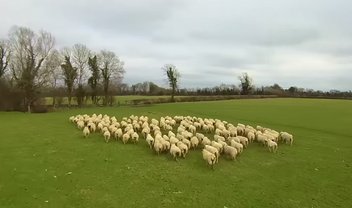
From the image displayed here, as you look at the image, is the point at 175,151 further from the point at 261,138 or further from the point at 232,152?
the point at 261,138

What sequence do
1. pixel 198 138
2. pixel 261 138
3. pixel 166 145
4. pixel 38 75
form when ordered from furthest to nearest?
pixel 38 75 < pixel 261 138 < pixel 198 138 < pixel 166 145

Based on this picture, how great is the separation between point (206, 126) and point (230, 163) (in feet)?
33.0

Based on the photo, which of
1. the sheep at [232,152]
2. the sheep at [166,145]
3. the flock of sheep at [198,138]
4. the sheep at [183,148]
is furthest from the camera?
the sheep at [166,145]

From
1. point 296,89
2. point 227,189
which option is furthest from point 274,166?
point 296,89

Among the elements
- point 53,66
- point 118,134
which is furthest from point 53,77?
point 118,134

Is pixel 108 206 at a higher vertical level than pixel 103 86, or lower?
lower

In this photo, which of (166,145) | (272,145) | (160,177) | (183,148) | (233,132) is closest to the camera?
(160,177)

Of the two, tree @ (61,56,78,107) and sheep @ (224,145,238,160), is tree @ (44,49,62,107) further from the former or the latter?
sheep @ (224,145,238,160)

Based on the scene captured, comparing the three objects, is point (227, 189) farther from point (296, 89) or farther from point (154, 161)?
point (296, 89)

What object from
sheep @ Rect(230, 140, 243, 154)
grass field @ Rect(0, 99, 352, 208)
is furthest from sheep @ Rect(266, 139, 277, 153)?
sheep @ Rect(230, 140, 243, 154)

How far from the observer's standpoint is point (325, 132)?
32312 mm

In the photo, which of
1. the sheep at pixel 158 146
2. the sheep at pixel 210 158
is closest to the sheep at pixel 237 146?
the sheep at pixel 210 158

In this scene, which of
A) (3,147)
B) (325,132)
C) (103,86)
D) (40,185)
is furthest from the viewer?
(103,86)

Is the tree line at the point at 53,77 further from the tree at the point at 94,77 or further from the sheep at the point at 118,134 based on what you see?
the sheep at the point at 118,134
